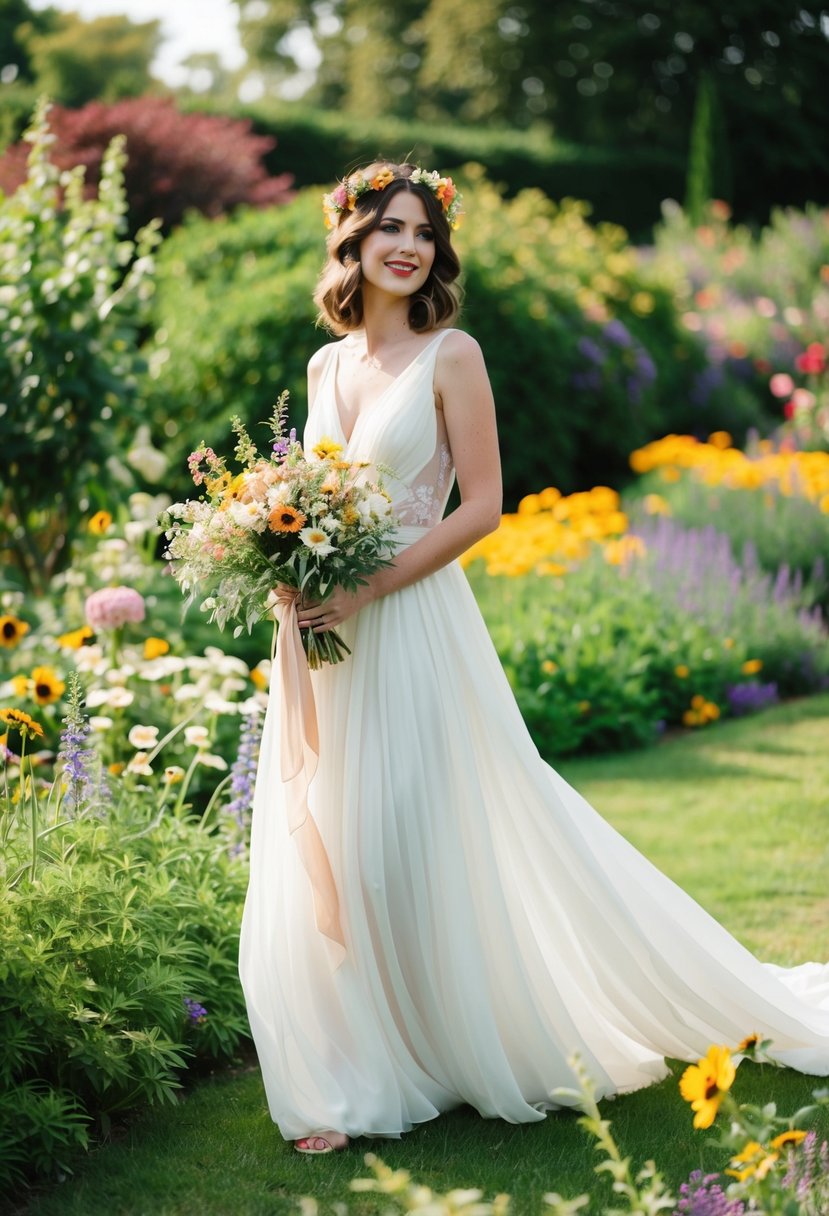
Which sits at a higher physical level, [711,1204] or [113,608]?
[113,608]

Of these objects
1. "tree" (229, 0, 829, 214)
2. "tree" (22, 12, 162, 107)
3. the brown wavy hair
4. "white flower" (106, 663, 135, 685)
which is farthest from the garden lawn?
"tree" (229, 0, 829, 214)

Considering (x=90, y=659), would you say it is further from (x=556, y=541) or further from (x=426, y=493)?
(x=556, y=541)

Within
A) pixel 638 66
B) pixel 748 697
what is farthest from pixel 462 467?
pixel 638 66

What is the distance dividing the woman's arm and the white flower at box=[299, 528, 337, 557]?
0.25 metres

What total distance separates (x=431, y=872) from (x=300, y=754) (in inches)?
16.0

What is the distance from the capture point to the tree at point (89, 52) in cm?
2655

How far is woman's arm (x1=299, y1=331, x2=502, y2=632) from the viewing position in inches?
120

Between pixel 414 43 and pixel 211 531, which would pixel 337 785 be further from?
pixel 414 43

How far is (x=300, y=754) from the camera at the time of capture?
10.0 ft

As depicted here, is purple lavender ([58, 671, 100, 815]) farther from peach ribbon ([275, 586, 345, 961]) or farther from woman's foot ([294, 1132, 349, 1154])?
woman's foot ([294, 1132, 349, 1154])

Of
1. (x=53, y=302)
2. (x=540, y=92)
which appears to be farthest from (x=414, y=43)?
(x=53, y=302)

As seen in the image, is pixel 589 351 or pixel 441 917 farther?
pixel 589 351

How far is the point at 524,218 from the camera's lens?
11547 mm

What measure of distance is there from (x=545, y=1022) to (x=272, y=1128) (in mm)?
698
